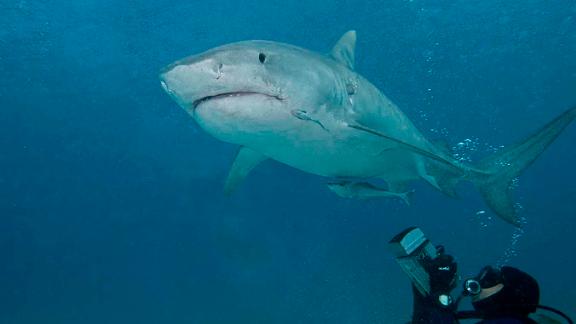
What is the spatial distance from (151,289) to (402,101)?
25.1 meters

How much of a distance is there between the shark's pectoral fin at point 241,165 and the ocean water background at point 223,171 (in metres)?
9.46

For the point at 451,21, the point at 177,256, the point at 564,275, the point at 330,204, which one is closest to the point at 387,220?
the point at 330,204

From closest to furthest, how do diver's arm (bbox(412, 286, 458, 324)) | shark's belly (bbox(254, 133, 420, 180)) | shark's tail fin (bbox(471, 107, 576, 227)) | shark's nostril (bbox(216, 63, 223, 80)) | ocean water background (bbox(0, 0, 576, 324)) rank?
diver's arm (bbox(412, 286, 458, 324)) → shark's nostril (bbox(216, 63, 223, 80)) → shark's belly (bbox(254, 133, 420, 180)) → shark's tail fin (bbox(471, 107, 576, 227)) → ocean water background (bbox(0, 0, 576, 324))

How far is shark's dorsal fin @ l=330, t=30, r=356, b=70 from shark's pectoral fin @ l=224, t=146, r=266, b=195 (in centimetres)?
176

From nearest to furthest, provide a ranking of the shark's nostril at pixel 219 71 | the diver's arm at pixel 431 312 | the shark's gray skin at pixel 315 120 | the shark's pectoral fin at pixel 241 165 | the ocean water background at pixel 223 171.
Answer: the diver's arm at pixel 431 312, the shark's nostril at pixel 219 71, the shark's gray skin at pixel 315 120, the shark's pectoral fin at pixel 241 165, the ocean water background at pixel 223 171

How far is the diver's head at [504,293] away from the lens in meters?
2.33

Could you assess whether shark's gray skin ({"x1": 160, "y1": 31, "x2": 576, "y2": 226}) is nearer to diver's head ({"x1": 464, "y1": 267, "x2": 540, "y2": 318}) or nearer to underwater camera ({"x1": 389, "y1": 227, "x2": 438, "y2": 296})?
underwater camera ({"x1": 389, "y1": 227, "x2": 438, "y2": 296})

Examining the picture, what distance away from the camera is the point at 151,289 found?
3378cm

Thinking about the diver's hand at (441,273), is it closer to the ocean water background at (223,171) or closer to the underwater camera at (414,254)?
the underwater camera at (414,254)

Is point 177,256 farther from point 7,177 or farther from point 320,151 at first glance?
point 320,151

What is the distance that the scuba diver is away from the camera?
92.0 inches

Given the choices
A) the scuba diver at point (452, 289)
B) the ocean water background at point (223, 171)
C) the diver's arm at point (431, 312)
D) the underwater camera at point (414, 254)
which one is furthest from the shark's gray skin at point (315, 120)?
the ocean water background at point (223, 171)

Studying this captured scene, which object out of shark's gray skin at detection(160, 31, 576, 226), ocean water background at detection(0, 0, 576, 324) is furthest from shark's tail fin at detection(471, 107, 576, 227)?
ocean water background at detection(0, 0, 576, 324)

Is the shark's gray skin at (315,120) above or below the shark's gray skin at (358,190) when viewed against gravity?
above
